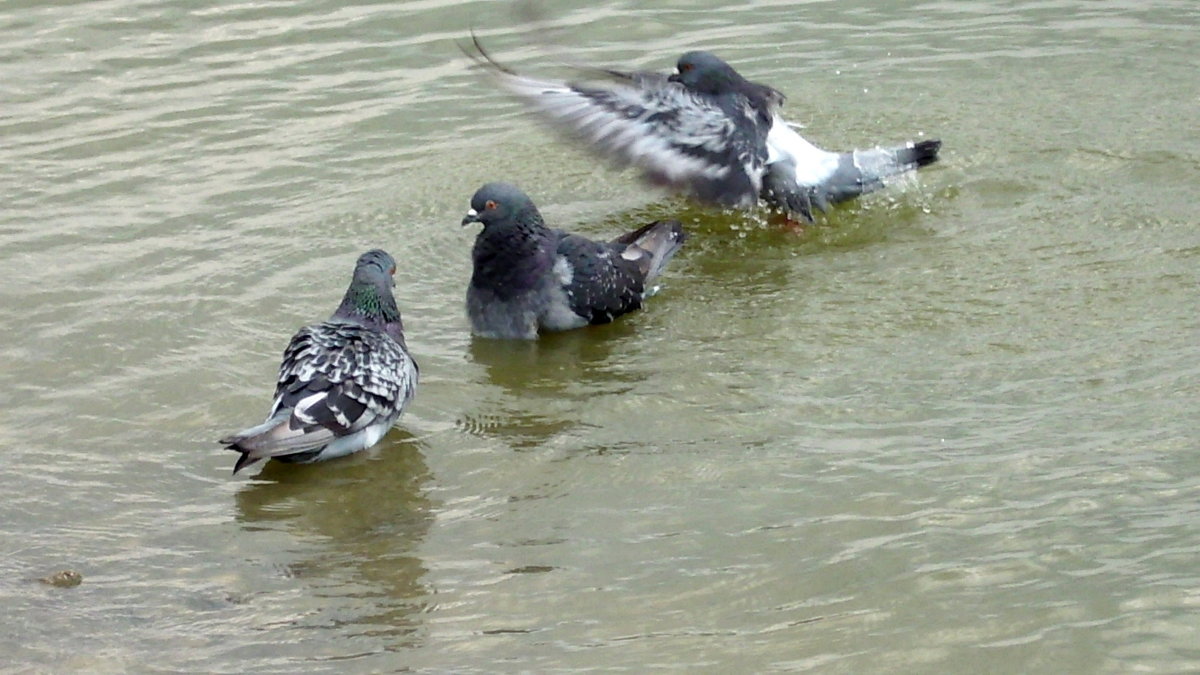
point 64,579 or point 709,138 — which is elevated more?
point 709,138

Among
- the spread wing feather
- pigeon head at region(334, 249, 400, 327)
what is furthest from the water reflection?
the spread wing feather

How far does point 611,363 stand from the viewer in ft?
22.9

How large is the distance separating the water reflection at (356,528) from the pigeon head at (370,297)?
1.97ft

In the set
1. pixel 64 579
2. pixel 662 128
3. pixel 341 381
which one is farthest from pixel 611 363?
pixel 64 579

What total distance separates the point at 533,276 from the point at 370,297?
3.14 ft

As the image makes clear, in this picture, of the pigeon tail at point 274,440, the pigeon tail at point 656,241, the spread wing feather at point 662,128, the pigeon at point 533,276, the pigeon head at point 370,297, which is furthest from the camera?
the spread wing feather at point 662,128

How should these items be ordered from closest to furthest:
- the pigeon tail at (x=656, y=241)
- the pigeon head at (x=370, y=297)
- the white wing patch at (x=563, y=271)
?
the pigeon head at (x=370, y=297) → the white wing patch at (x=563, y=271) → the pigeon tail at (x=656, y=241)

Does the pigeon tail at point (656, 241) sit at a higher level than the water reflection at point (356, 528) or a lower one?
higher

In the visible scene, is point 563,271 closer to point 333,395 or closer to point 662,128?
point 662,128

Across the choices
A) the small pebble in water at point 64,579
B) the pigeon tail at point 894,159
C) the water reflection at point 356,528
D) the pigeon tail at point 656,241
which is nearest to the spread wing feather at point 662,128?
the pigeon tail at point 656,241

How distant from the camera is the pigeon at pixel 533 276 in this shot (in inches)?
287

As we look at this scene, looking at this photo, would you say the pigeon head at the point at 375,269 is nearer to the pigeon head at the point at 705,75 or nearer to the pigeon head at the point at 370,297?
the pigeon head at the point at 370,297

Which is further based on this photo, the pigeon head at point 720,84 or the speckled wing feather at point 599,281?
the pigeon head at point 720,84

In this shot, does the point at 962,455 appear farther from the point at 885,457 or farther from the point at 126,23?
the point at 126,23
